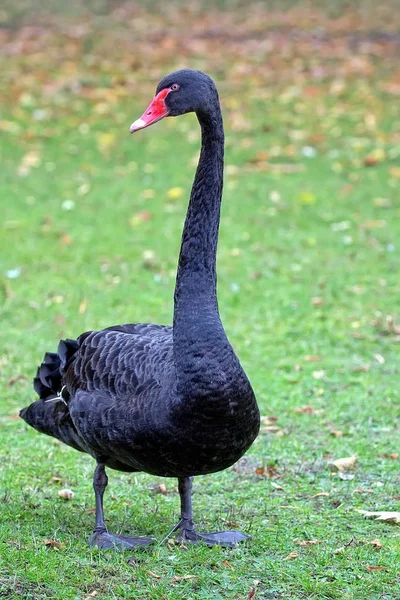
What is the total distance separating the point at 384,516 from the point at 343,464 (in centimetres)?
73

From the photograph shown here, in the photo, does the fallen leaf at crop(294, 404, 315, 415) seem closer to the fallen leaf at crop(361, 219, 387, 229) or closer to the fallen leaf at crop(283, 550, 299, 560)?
the fallen leaf at crop(283, 550, 299, 560)

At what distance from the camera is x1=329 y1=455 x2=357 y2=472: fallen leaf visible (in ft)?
16.2

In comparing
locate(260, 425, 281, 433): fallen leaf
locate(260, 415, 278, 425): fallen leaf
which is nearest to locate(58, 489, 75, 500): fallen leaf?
locate(260, 425, 281, 433): fallen leaf

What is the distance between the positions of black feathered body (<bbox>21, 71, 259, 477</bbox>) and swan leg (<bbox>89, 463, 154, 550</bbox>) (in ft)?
0.26

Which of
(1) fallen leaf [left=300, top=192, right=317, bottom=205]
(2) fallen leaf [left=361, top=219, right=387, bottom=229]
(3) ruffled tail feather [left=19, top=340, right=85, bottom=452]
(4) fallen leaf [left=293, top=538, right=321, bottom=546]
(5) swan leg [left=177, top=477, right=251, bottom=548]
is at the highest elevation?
(1) fallen leaf [left=300, top=192, right=317, bottom=205]

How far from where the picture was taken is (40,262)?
27.4 ft

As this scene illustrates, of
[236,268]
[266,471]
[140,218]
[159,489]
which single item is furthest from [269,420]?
[140,218]

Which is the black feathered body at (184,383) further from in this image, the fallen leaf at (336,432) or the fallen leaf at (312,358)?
the fallen leaf at (312,358)

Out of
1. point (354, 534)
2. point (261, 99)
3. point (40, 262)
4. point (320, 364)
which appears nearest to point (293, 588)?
point (354, 534)

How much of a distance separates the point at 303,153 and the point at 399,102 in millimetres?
2312

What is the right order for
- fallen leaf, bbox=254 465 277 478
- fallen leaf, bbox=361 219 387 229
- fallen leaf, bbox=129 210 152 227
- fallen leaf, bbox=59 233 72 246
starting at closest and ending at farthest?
fallen leaf, bbox=254 465 277 478 < fallen leaf, bbox=59 233 72 246 < fallen leaf, bbox=361 219 387 229 < fallen leaf, bbox=129 210 152 227

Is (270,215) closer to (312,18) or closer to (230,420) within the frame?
(230,420)

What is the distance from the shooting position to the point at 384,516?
424 centimetres

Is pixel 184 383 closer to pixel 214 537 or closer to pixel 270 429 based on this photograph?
pixel 214 537
